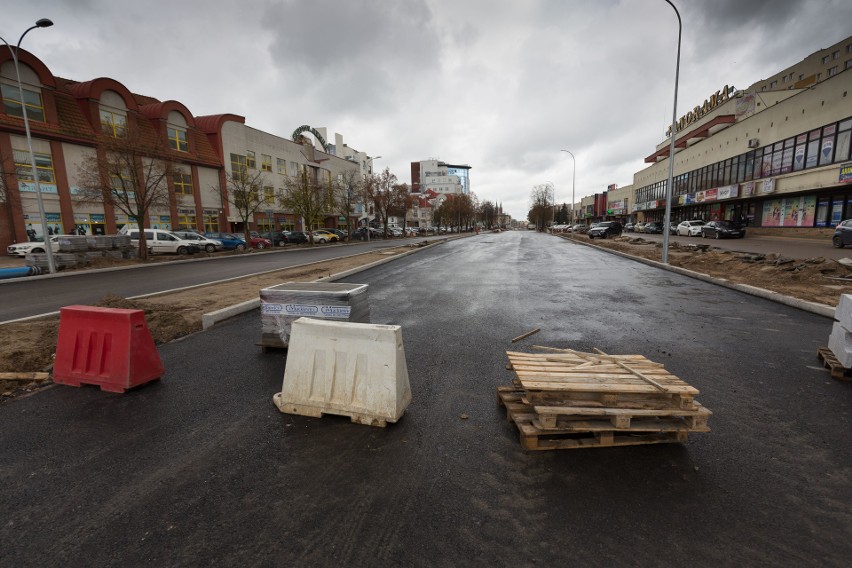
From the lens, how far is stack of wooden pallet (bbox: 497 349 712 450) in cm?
312

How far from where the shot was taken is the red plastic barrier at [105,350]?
4516mm

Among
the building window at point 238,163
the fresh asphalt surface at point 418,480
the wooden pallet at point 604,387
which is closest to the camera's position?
the fresh asphalt surface at point 418,480

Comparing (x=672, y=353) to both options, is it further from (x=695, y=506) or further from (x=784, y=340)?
(x=695, y=506)

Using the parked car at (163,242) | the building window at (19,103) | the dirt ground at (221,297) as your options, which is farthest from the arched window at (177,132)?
the dirt ground at (221,297)

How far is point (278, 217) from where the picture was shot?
153 feet

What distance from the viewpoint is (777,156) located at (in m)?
33.4

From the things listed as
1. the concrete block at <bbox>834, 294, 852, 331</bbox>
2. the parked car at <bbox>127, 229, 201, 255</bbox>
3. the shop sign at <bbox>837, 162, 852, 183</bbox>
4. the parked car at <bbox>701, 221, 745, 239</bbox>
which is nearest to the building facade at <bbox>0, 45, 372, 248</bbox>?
the parked car at <bbox>127, 229, 201, 255</bbox>

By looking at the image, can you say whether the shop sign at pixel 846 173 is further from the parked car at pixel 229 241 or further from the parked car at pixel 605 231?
the parked car at pixel 229 241

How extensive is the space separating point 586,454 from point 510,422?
2.34 feet

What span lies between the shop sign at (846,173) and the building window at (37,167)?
52.0m

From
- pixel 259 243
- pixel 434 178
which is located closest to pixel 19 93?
pixel 259 243

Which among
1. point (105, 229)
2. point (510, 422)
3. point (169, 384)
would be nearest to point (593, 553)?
point (510, 422)

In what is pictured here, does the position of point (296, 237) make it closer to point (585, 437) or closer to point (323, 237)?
point (323, 237)

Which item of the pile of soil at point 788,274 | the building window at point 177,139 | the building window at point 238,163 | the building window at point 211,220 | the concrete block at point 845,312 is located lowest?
the pile of soil at point 788,274
